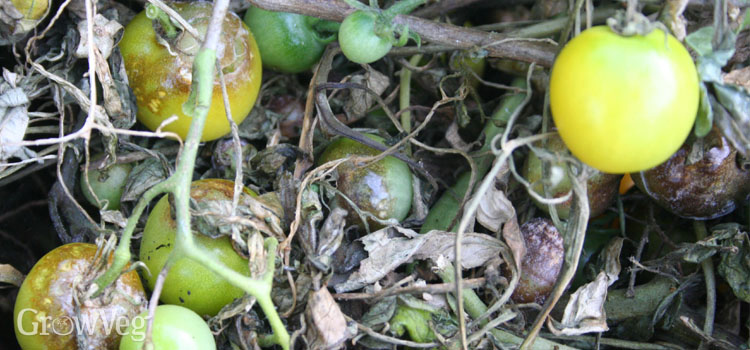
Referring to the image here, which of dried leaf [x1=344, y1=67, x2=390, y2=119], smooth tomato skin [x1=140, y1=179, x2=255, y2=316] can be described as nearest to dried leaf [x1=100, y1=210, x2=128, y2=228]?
smooth tomato skin [x1=140, y1=179, x2=255, y2=316]

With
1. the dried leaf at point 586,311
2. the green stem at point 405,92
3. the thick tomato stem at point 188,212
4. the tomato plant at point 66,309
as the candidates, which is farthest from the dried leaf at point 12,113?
the dried leaf at point 586,311

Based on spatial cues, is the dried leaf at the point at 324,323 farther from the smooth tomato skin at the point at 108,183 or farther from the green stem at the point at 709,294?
the green stem at the point at 709,294

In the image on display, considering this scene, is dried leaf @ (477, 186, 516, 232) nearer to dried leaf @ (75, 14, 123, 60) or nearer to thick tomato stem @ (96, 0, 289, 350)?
thick tomato stem @ (96, 0, 289, 350)

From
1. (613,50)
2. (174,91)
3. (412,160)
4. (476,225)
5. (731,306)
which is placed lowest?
(731,306)

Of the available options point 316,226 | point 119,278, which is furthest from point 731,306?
point 119,278

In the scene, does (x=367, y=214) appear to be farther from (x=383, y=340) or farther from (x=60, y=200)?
(x=60, y=200)

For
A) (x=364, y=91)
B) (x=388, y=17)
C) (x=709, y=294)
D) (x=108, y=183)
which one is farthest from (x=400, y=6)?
(x=709, y=294)
